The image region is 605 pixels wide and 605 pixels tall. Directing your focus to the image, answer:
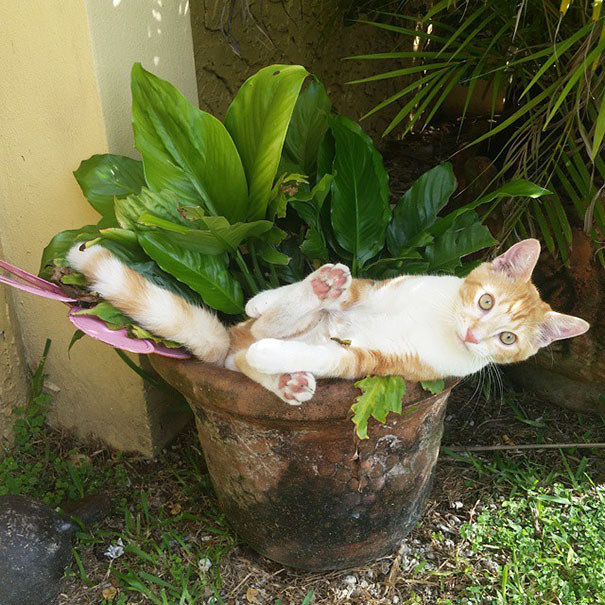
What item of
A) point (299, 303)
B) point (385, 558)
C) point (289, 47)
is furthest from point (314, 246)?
point (289, 47)

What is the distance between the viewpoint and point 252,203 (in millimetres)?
1363

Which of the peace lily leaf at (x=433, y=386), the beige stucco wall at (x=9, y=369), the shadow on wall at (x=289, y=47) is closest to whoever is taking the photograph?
the peace lily leaf at (x=433, y=386)

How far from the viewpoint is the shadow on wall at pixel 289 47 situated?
207 cm

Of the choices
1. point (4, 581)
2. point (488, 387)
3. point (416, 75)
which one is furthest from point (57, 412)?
point (416, 75)

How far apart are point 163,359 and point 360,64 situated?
2048mm

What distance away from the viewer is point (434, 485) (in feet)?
5.67

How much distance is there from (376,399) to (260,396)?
0.23m

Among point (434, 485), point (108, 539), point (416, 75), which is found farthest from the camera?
point (416, 75)

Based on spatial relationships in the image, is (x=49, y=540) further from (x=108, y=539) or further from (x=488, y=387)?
(x=488, y=387)

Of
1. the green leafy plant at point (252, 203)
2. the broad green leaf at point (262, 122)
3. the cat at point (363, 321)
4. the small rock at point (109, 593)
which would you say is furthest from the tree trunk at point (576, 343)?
the small rock at point (109, 593)

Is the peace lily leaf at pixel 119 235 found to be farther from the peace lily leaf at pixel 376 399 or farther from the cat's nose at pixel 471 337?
the cat's nose at pixel 471 337

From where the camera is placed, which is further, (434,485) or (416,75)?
(416,75)

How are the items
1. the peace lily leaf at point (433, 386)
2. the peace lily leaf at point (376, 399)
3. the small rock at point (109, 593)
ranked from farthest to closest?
1. the small rock at point (109, 593)
2. the peace lily leaf at point (433, 386)
3. the peace lily leaf at point (376, 399)

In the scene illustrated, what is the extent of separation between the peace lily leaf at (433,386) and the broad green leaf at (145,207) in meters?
0.60
